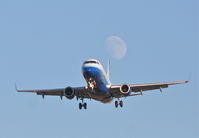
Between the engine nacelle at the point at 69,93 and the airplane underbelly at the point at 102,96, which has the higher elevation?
the engine nacelle at the point at 69,93

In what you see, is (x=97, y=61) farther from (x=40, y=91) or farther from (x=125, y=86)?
(x=40, y=91)

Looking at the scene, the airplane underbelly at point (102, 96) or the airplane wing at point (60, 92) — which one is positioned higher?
the airplane wing at point (60, 92)

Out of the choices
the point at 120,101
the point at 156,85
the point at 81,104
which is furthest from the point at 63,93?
the point at 156,85

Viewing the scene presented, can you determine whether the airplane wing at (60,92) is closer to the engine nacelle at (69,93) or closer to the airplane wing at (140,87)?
the engine nacelle at (69,93)

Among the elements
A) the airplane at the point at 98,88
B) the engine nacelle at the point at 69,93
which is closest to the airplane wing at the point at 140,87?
the airplane at the point at 98,88

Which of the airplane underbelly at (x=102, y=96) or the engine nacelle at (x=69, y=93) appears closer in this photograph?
the airplane underbelly at (x=102, y=96)

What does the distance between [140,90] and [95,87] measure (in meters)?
8.23

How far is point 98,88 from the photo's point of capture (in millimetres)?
66562

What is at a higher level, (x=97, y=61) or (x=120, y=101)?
(x=97, y=61)

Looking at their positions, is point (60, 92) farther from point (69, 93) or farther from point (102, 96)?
point (102, 96)

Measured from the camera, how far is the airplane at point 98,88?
66312 millimetres

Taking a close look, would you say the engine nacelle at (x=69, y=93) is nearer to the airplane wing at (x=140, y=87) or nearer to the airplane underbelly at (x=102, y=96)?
the airplane underbelly at (x=102, y=96)

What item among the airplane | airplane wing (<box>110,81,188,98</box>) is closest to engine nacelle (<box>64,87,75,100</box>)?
the airplane

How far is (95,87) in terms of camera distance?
218 feet
